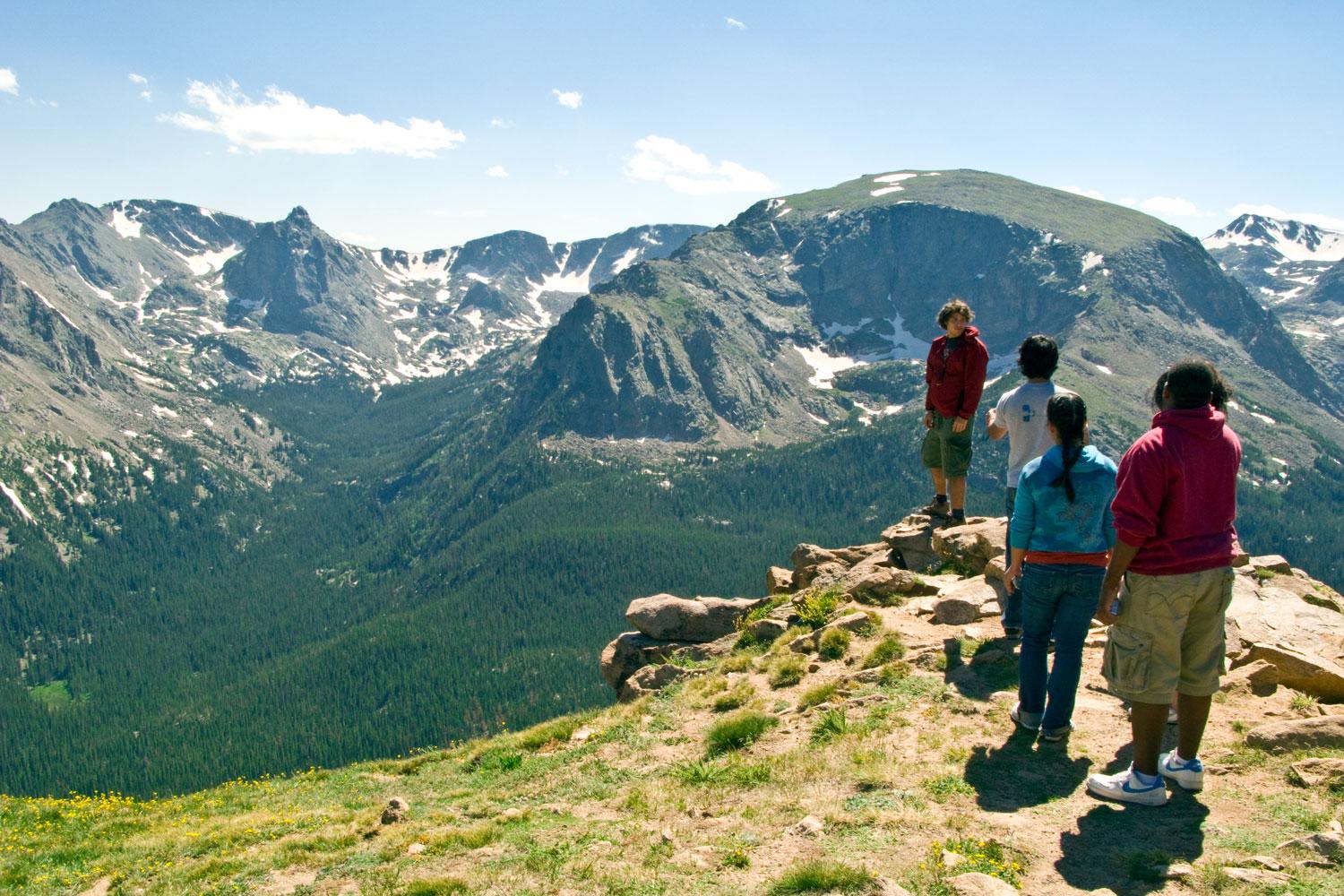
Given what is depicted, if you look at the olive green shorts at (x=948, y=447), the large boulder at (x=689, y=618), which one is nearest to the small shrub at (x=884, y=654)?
the olive green shorts at (x=948, y=447)

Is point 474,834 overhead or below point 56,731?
overhead

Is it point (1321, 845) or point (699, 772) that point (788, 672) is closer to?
point (699, 772)

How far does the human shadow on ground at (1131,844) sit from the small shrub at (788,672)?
7.23 metres

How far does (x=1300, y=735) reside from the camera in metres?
10.8

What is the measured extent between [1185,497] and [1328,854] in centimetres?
389

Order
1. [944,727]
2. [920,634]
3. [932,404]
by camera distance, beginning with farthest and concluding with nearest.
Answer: [932,404] < [920,634] < [944,727]

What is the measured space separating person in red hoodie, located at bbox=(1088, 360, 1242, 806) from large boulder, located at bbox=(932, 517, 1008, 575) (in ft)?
33.6

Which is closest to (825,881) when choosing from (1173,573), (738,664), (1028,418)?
(1173,573)

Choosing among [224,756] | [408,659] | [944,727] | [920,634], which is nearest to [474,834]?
[944,727]

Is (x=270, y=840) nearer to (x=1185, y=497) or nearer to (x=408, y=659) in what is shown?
(x=1185, y=497)

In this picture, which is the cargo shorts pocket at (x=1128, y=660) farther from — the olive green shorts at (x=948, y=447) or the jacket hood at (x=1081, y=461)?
the olive green shorts at (x=948, y=447)

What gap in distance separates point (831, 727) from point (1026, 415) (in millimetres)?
6714

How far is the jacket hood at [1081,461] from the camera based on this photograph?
440 inches

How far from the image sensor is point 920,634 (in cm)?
1703
